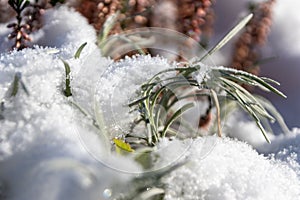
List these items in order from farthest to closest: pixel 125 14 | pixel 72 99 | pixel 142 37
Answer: pixel 125 14 < pixel 142 37 < pixel 72 99

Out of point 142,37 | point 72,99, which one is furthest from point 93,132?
point 142,37

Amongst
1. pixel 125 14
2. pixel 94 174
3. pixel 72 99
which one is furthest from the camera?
pixel 125 14

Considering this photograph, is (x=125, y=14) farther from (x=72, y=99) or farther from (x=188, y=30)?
(x=72, y=99)

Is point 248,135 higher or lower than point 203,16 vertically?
lower

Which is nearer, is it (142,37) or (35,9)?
(142,37)
